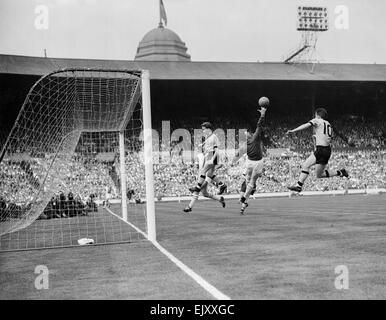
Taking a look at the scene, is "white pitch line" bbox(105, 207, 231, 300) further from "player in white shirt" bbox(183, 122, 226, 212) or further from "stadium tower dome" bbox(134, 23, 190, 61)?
"stadium tower dome" bbox(134, 23, 190, 61)

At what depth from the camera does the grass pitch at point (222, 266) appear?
15.7ft

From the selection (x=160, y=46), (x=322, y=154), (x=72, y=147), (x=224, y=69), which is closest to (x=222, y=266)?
(x=322, y=154)

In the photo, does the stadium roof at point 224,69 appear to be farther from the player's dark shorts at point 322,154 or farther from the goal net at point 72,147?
the player's dark shorts at point 322,154

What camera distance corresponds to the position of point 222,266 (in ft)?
20.0

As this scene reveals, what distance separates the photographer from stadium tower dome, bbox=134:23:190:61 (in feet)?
310

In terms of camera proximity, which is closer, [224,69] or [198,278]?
[198,278]

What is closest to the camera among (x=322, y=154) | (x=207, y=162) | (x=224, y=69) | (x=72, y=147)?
(x=322, y=154)

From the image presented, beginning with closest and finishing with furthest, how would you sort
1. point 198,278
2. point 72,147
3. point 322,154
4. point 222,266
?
point 198,278 < point 222,266 < point 322,154 < point 72,147

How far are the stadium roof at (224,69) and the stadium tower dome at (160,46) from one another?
47.5 m

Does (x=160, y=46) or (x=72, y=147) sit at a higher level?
(x=160, y=46)

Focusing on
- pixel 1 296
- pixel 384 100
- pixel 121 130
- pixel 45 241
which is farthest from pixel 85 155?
pixel 384 100

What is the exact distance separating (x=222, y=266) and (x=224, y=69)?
136ft

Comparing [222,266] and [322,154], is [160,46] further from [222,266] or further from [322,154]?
[222,266]
